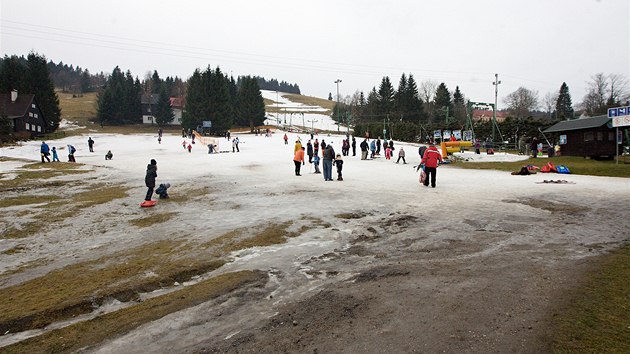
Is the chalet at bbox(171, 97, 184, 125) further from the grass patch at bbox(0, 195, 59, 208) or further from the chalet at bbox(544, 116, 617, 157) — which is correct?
the grass patch at bbox(0, 195, 59, 208)

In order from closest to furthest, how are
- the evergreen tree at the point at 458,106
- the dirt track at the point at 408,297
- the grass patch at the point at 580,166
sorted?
the dirt track at the point at 408,297 → the grass patch at the point at 580,166 → the evergreen tree at the point at 458,106

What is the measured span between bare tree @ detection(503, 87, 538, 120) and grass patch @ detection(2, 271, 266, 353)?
116296mm

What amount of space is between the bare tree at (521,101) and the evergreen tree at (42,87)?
112140mm

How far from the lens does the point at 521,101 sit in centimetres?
11038

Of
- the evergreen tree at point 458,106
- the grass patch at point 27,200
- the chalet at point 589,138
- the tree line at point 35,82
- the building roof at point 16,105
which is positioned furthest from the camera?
the evergreen tree at point 458,106

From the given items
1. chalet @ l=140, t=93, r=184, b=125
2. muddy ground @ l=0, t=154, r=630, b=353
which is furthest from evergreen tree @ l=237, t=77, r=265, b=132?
muddy ground @ l=0, t=154, r=630, b=353

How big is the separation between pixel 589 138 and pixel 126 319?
33.4 m

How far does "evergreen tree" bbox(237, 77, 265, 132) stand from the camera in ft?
331

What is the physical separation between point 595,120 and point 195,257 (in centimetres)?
3217

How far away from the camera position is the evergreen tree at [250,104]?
101000 millimetres

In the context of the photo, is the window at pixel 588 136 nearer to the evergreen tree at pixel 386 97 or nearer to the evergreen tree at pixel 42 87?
the evergreen tree at pixel 386 97

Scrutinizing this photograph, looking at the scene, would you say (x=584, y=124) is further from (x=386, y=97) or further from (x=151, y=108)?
(x=151, y=108)

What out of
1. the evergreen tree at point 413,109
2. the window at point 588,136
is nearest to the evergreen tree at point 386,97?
the evergreen tree at point 413,109

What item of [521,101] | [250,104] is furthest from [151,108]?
[521,101]
